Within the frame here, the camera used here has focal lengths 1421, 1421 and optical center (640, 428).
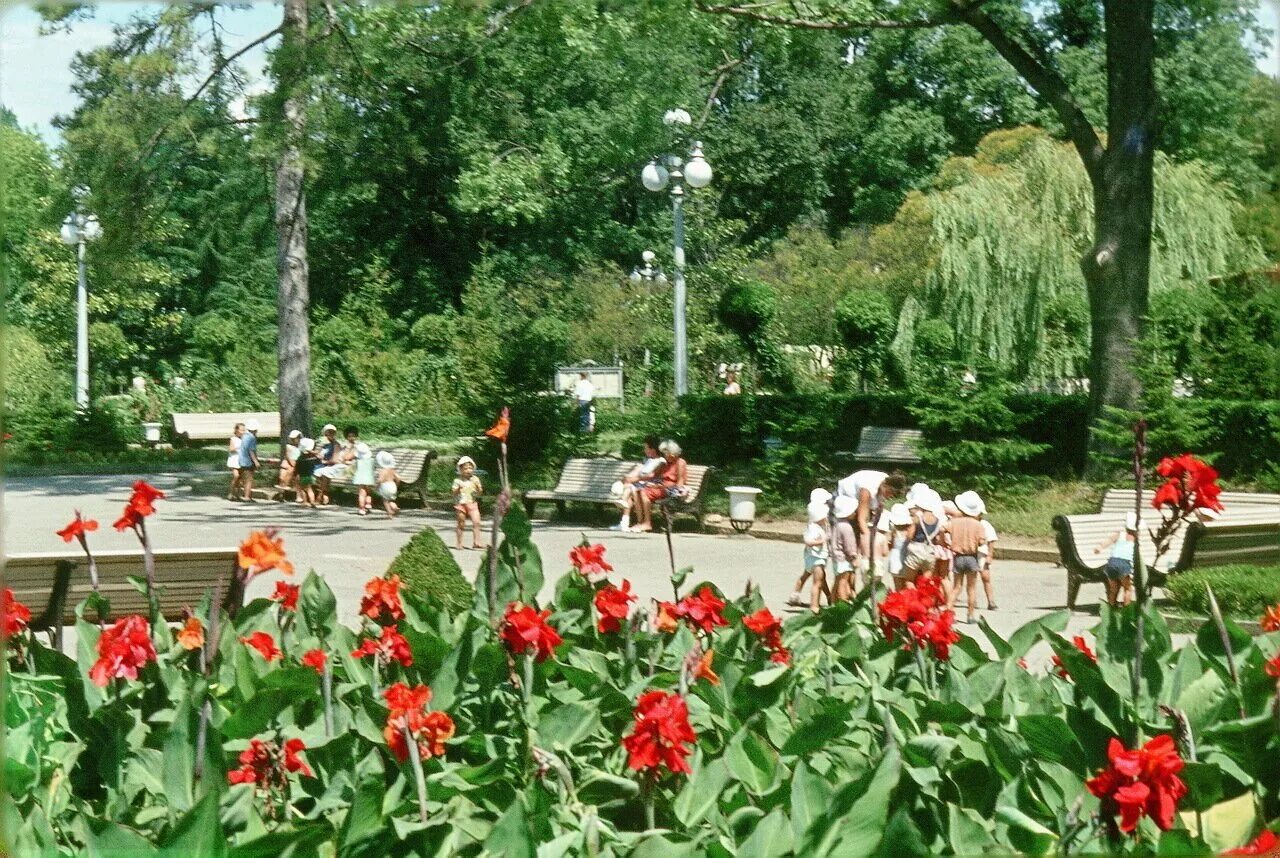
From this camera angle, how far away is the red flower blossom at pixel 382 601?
3188 millimetres

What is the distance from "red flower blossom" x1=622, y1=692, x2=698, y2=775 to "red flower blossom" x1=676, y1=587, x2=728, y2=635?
42.3 inches

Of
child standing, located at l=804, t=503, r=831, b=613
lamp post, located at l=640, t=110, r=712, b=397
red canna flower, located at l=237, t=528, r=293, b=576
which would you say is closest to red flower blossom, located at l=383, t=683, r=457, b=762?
red canna flower, located at l=237, t=528, r=293, b=576

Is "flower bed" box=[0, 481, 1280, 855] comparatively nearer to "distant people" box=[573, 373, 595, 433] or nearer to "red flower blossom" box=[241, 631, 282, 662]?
"red flower blossom" box=[241, 631, 282, 662]

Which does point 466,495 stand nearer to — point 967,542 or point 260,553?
point 967,542

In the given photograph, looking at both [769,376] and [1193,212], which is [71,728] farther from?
[1193,212]

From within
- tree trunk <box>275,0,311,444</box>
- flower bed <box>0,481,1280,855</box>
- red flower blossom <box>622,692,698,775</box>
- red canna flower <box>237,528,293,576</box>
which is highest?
tree trunk <box>275,0,311,444</box>

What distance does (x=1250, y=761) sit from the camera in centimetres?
223

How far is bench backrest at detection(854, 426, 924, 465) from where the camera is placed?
15664 millimetres

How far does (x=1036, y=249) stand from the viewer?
76.2ft

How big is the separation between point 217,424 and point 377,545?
526 inches

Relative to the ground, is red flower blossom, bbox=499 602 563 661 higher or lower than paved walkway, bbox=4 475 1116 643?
higher

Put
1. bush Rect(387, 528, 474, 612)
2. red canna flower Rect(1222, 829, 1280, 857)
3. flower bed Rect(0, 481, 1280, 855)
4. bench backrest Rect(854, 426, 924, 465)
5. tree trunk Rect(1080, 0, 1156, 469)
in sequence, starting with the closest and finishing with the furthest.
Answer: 1. red canna flower Rect(1222, 829, 1280, 857)
2. flower bed Rect(0, 481, 1280, 855)
3. bush Rect(387, 528, 474, 612)
4. tree trunk Rect(1080, 0, 1156, 469)
5. bench backrest Rect(854, 426, 924, 465)

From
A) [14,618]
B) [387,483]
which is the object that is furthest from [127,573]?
[387,483]

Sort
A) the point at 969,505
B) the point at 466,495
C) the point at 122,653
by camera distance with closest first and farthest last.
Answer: the point at 122,653
the point at 969,505
the point at 466,495
